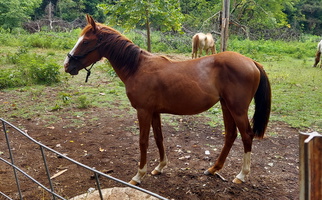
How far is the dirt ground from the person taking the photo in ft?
10.7

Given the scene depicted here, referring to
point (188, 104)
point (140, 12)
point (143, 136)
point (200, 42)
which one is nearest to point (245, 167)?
point (188, 104)

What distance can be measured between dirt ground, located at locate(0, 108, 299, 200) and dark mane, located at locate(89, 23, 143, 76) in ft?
4.80

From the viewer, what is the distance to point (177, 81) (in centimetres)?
326

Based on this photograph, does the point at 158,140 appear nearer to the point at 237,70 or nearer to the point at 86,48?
the point at 237,70

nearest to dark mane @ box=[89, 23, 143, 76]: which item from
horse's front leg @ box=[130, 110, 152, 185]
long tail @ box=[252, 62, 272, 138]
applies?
horse's front leg @ box=[130, 110, 152, 185]

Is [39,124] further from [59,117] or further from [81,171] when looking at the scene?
[81,171]

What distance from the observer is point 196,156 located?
412 centimetres

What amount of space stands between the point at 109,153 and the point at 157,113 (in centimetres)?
127

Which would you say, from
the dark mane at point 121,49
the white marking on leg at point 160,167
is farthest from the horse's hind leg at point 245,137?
the dark mane at point 121,49

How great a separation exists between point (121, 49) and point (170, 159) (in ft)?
5.84

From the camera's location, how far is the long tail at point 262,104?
341 centimetres

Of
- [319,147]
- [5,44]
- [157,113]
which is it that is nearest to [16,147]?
[157,113]

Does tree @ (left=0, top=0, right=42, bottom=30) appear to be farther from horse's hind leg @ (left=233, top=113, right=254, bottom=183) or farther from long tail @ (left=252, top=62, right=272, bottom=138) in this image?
horse's hind leg @ (left=233, top=113, right=254, bottom=183)

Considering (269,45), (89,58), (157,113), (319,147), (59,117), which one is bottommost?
(269,45)
